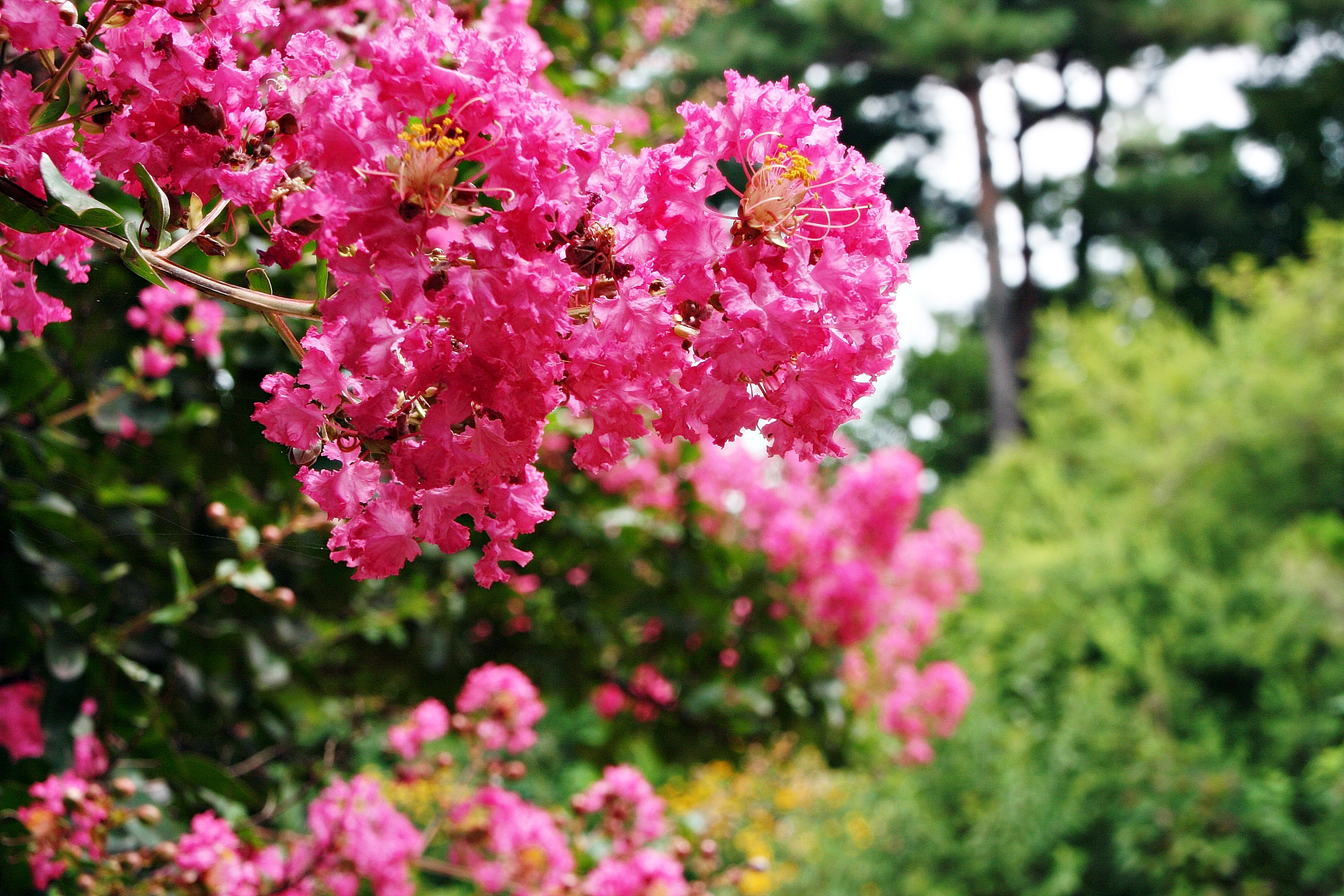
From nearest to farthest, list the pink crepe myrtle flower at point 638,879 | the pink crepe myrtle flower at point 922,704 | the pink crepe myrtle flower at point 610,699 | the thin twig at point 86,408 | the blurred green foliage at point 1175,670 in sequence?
the thin twig at point 86,408 → the pink crepe myrtle flower at point 638,879 → the pink crepe myrtle flower at point 610,699 → the pink crepe myrtle flower at point 922,704 → the blurred green foliage at point 1175,670

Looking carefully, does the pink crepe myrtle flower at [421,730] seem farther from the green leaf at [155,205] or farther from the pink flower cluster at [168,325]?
the green leaf at [155,205]

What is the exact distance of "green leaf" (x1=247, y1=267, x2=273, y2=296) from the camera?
2.00 feet

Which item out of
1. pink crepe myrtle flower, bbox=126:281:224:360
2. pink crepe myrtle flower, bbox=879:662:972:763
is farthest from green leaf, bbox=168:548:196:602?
pink crepe myrtle flower, bbox=879:662:972:763

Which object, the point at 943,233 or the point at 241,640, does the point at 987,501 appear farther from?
the point at 241,640

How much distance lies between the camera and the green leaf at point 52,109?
1.98 feet

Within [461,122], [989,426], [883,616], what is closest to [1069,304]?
[989,426]

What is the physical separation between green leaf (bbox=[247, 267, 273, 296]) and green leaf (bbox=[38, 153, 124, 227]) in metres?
0.07

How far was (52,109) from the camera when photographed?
1.99 ft

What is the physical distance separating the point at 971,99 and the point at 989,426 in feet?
14.4

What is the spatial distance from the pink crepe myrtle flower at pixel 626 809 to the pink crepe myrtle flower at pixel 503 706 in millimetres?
166

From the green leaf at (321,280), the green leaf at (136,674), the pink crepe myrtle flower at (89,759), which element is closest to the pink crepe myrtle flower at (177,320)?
the green leaf at (136,674)

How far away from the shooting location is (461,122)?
1.79 feet

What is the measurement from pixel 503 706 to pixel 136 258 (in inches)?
59.1

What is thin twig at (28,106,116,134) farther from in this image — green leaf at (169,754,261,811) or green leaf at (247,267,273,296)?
green leaf at (169,754,261,811)
